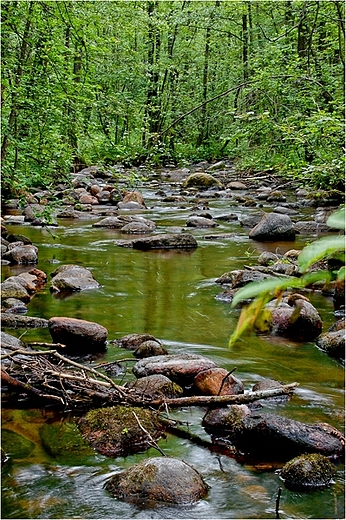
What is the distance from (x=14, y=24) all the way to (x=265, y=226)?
Result: 5635mm

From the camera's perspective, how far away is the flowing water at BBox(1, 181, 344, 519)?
2.95 metres

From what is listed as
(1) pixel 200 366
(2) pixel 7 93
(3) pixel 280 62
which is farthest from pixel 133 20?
(1) pixel 200 366

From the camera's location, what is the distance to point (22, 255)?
8945 millimetres

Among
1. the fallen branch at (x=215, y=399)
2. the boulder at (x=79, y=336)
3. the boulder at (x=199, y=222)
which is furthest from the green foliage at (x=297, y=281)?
the boulder at (x=199, y=222)

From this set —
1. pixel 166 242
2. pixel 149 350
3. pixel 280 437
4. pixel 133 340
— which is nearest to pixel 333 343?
pixel 149 350

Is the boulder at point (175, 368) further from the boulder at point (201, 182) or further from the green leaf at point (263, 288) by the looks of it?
the boulder at point (201, 182)

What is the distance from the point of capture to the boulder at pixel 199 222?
12.6 m

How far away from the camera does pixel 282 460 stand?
3.40 m

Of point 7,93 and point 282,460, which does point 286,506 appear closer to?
point 282,460

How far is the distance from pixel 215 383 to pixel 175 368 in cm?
36

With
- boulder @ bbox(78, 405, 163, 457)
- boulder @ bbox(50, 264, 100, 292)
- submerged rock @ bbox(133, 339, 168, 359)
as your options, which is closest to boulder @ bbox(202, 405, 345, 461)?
boulder @ bbox(78, 405, 163, 457)

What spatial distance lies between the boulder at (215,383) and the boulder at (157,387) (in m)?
0.14

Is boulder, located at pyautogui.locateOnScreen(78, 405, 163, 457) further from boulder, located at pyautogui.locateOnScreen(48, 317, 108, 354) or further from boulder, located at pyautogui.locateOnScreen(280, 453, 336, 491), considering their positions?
boulder, located at pyautogui.locateOnScreen(48, 317, 108, 354)

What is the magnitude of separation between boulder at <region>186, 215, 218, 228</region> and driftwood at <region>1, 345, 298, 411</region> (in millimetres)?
8763
